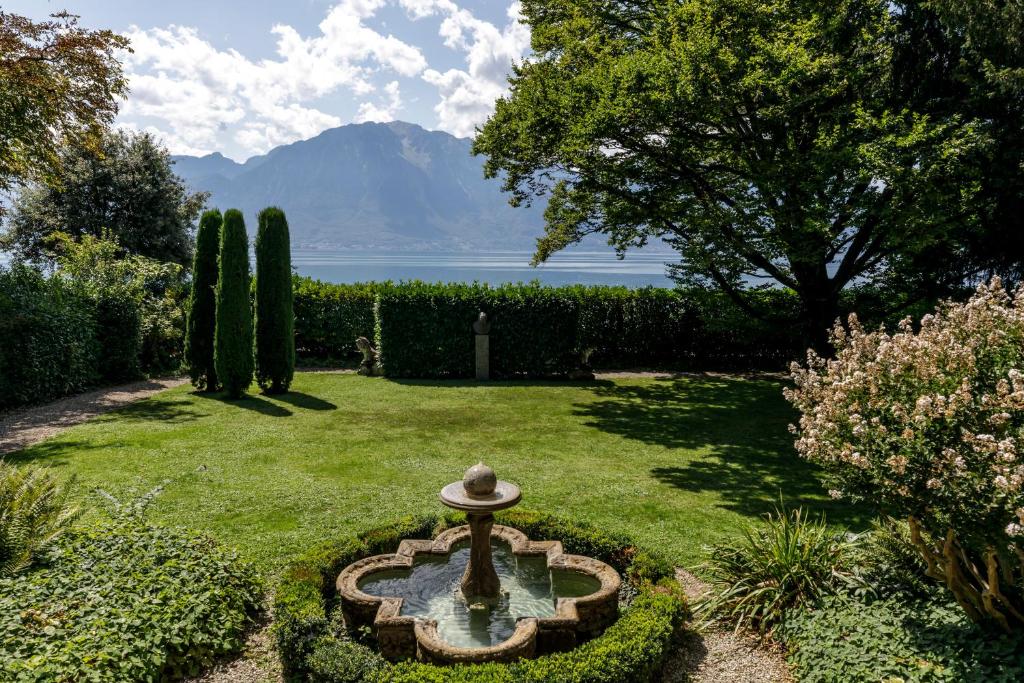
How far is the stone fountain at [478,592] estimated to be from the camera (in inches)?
205

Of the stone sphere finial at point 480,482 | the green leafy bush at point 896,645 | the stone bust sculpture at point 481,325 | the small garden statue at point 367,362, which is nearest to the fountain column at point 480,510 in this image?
the stone sphere finial at point 480,482

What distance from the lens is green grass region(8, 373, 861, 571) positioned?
8.26 meters

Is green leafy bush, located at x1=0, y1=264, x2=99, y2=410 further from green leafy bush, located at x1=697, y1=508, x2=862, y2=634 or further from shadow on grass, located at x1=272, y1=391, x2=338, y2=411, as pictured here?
green leafy bush, located at x1=697, y1=508, x2=862, y2=634

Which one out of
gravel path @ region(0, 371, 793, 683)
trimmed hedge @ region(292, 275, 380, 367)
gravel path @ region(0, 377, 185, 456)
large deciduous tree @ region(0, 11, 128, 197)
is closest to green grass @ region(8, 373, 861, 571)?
gravel path @ region(0, 377, 185, 456)

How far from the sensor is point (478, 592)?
6.00 metres

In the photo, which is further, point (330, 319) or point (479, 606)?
point (330, 319)

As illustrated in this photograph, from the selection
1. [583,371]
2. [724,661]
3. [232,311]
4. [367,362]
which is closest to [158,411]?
[232,311]

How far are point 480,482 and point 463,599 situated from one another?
1.23 m

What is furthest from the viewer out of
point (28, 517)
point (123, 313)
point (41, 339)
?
point (123, 313)

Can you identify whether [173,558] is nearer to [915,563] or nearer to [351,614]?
[351,614]

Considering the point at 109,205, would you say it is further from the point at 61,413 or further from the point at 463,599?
the point at 463,599

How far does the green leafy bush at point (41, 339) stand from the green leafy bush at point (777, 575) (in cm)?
1575

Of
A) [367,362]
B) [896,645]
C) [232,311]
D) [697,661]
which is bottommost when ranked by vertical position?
[697,661]

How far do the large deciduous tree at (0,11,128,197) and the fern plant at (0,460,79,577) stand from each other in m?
14.4
